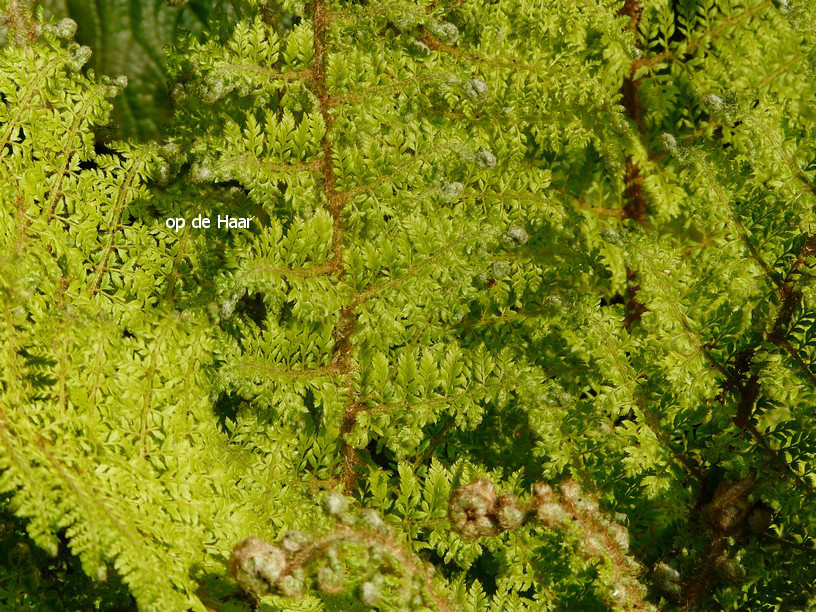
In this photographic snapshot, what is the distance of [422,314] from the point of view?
1.48 m

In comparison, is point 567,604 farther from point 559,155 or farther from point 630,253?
point 559,155

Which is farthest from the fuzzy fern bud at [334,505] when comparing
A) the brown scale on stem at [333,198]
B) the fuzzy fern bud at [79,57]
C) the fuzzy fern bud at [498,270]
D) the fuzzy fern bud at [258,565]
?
the fuzzy fern bud at [79,57]

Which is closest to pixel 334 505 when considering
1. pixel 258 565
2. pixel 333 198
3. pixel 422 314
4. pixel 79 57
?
pixel 258 565

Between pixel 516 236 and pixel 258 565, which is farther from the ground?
pixel 516 236

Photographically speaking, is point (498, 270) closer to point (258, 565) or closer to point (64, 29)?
point (258, 565)

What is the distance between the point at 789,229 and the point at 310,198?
32.5 inches

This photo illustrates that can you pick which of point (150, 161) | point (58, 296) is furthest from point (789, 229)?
point (58, 296)

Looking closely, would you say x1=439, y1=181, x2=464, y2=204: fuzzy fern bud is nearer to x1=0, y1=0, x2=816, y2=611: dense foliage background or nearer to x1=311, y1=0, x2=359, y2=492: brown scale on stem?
x1=0, y1=0, x2=816, y2=611: dense foliage background

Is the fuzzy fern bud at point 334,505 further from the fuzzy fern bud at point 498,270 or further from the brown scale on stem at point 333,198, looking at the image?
the fuzzy fern bud at point 498,270

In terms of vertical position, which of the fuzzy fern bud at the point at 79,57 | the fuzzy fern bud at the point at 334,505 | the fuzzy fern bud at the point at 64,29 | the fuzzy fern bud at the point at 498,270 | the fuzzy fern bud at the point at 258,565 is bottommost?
the fuzzy fern bud at the point at 258,565

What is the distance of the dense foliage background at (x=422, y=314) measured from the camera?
4.42 ft

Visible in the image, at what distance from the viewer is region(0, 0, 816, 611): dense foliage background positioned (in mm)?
1347

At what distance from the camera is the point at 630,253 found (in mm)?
1517

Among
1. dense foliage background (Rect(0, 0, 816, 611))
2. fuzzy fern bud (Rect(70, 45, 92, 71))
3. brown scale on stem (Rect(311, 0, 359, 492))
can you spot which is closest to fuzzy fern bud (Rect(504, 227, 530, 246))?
dense foliage background (Rect(0, 0, 816, 611))
